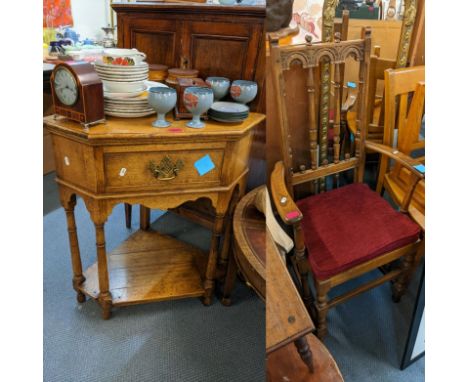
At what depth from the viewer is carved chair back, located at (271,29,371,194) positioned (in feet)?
1.63

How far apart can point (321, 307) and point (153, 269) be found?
0.70 meters

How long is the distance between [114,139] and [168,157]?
0.13 m

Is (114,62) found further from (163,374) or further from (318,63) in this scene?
(163,374)

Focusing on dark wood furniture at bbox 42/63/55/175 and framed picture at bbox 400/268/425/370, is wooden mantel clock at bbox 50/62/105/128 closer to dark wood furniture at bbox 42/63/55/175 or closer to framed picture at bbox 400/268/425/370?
dark wood furniture at bbox 42/63/55/175

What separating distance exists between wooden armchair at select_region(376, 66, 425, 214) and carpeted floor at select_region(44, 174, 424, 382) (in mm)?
188

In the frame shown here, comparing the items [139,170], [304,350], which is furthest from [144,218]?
[304,350]

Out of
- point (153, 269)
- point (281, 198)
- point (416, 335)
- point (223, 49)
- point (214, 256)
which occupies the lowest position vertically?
point (153, 269)

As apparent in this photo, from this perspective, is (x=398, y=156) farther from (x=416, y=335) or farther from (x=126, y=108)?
(x=126, y=108)

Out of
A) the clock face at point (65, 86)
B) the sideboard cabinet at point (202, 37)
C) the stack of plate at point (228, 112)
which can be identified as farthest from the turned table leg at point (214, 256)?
the clock face at point (65, 86)

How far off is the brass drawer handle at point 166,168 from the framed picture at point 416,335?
56 cm

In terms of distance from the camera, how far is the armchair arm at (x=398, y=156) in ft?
2.12

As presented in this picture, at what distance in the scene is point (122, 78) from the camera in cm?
82

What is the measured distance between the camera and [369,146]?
29.0 inches
